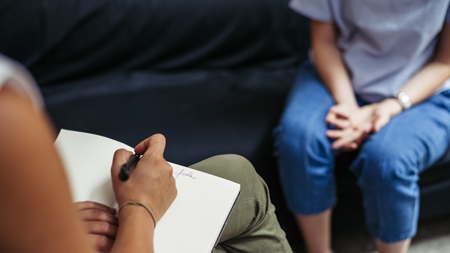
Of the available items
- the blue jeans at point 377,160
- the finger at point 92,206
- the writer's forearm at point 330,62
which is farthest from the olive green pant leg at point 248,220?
the writer's forearm at point 330,62

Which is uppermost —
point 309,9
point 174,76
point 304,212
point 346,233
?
point 309,9

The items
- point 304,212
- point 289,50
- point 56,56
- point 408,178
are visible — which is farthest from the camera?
point 289,50

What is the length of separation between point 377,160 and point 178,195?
0.47 m

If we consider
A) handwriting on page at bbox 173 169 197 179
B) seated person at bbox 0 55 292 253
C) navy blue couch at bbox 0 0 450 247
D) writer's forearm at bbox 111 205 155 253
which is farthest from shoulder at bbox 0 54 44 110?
navy blue couch at bbox 0 0 450 247

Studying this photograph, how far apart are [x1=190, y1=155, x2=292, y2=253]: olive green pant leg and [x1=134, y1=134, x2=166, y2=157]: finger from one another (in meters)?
0.09

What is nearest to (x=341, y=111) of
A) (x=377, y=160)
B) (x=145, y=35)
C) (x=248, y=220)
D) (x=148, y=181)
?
(x=377, y=160)

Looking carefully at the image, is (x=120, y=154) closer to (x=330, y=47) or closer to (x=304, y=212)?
(x=304, y=212)

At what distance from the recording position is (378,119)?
0.81 m

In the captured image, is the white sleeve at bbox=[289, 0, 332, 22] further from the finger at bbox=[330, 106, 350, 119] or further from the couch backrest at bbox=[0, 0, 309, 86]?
the couch backrest at bbox=[0, 0, 309, 86]

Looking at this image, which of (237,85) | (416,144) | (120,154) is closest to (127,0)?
(237,85)

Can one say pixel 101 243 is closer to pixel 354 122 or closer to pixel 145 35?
pixel 354 122

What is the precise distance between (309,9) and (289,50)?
0.43m

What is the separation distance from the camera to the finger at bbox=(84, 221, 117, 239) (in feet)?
1.46

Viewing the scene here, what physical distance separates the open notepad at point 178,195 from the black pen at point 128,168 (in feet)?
0.18
